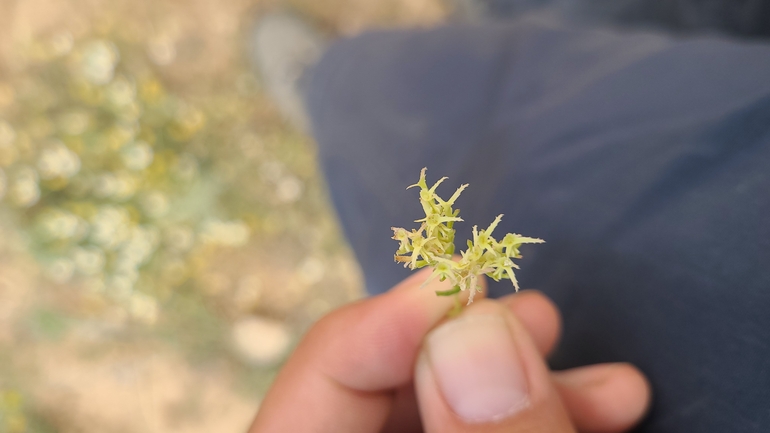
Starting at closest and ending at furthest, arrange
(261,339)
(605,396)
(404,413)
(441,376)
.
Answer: (441,376) < (605,396) < (404,413) < (261,339)

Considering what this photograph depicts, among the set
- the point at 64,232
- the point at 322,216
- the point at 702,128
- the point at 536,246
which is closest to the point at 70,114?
the point at 64,232

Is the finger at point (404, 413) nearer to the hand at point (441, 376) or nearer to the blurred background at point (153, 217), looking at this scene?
the hand at point (441, 376)

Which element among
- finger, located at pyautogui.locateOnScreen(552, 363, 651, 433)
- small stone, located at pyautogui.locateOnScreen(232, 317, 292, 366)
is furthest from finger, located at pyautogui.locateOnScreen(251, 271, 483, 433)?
small stone, located at pyautogui.locateOnScreen(232, 317, 292, 366)

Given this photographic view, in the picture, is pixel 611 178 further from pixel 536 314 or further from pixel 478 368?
pixel 478 368

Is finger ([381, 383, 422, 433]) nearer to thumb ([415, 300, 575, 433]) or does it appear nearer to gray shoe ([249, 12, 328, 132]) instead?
thumb ([415, 300, 575, 433])

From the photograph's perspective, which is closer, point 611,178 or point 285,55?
point 611,178

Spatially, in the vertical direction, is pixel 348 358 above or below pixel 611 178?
below

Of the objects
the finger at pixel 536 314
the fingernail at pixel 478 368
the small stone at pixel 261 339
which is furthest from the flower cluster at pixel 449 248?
the small stone at pixel 261 339

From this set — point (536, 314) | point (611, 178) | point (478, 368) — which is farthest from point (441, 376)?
point (611, 178)
